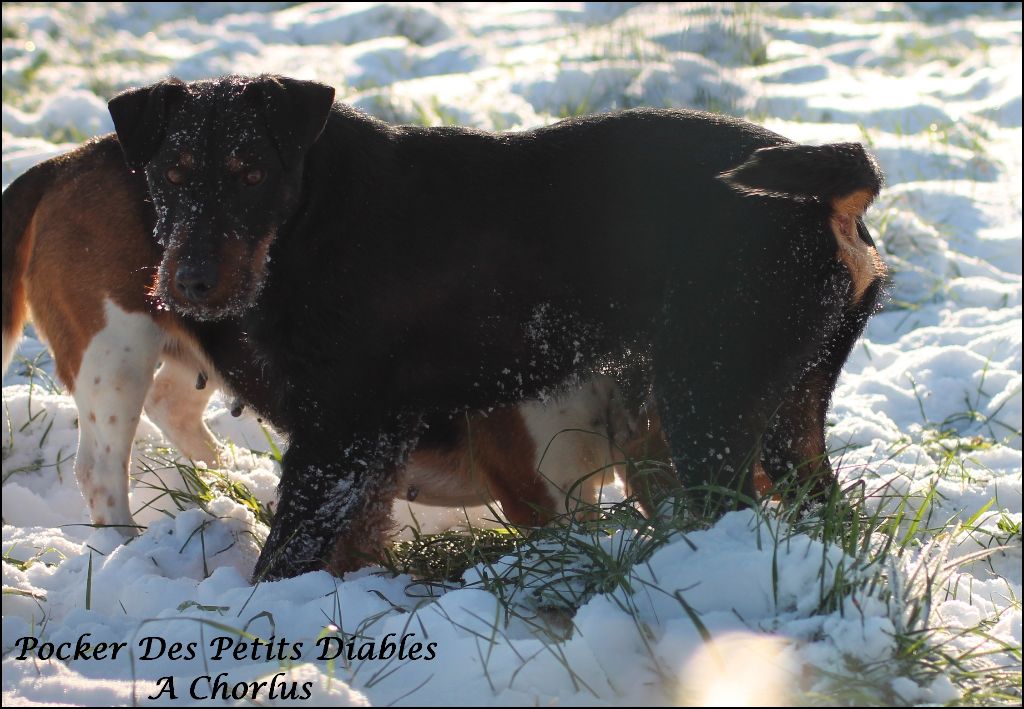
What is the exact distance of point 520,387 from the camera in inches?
130

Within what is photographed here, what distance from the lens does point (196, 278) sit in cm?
287

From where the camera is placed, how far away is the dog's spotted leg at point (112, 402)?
3730mm

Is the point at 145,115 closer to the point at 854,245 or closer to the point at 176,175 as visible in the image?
the point at 176,175

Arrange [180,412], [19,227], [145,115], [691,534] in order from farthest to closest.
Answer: [180,412]
[19,227]
[145,115]
[691,534]

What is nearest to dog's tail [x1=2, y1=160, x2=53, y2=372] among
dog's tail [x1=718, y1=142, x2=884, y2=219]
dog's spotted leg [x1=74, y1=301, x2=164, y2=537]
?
dog's spotted leg [x1=74, y1=301, x2=164, y2=537]

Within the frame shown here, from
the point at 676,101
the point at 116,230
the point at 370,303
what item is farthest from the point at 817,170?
the point at 676,101

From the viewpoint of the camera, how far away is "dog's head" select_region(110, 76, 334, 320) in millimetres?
2928

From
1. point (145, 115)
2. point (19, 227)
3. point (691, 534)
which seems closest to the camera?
point (691, 534)

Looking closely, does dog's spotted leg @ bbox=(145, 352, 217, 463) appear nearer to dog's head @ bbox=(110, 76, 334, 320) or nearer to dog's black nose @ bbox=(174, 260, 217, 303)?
dog's head @ bbox=(110, 76, 334, 320)

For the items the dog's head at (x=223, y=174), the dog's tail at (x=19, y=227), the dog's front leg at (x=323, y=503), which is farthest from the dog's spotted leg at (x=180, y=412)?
the dog's head at (x=223, y=174)

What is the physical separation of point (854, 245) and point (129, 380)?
8.10ft

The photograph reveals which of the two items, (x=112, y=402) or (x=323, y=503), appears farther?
(x=112, y=402)

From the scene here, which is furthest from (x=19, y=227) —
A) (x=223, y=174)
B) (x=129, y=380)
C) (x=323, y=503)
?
(x=323, y=503)

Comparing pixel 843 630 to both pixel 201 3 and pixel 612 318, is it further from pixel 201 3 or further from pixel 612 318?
pixel 201 3
